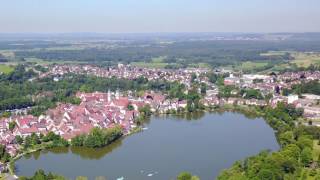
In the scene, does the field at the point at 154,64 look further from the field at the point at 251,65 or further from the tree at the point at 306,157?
the tree at the point at 306,157

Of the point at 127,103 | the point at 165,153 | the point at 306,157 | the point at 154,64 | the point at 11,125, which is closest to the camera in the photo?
the point at 306,157

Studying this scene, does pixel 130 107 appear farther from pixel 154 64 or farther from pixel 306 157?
pixel 154 64

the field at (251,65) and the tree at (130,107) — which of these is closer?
the tree at (130,107)

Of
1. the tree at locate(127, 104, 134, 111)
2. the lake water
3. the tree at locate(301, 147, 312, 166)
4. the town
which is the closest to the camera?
the tree at locate(301, 147, 312, 166)

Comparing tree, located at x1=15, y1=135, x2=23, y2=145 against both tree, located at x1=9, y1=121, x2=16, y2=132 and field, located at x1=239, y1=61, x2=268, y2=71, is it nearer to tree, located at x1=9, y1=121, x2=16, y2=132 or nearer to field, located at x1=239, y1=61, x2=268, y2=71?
tree, located at x1=9, y1=121, x2=16, y2=132

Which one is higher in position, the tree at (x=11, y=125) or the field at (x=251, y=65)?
the tree at (x=11, y=125)

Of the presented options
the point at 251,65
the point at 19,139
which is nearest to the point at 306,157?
the point at 19,139

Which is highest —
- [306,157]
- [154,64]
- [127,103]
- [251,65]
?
[306,157]

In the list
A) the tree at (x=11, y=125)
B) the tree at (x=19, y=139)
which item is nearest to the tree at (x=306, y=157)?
the tree at (x=19, y=139)

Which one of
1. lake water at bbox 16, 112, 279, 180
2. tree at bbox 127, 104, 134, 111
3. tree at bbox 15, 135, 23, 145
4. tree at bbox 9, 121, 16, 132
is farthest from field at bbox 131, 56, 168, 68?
tree at bbox 15, 135, 23, 145
